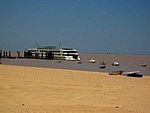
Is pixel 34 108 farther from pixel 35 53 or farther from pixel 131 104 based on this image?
pixel 35 53

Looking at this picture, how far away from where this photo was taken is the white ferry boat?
101m

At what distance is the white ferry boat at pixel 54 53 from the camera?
3962 inches

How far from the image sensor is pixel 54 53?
105 m

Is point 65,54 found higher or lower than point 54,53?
lower

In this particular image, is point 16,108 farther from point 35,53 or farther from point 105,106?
point 35,53

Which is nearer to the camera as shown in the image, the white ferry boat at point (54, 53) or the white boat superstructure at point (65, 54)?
the white boat superstructure at point (65, 54)

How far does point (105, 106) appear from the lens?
33.2 feet

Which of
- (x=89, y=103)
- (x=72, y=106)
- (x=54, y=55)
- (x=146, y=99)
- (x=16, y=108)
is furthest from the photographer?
(x=54, y=55)

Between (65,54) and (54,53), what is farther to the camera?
(54,53)

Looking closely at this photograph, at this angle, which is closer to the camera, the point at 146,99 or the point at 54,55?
the point at 146,99

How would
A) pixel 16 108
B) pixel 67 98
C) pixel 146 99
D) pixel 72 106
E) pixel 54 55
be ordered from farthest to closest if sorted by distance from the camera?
pixel 54 55
pixel 146 99
pixel 67 98
pixel 72 106
pixel 16 108

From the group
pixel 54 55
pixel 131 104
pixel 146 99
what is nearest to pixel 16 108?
pixel 131 104

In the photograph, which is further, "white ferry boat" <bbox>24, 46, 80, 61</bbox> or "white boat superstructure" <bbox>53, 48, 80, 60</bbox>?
"white ferry boat" <bbox>24, 46, 80, 61</bbox>

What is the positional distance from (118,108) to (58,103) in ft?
7.03
